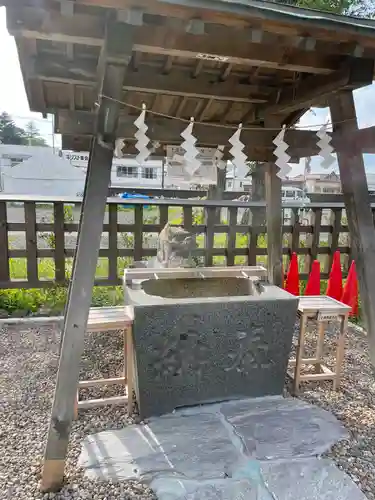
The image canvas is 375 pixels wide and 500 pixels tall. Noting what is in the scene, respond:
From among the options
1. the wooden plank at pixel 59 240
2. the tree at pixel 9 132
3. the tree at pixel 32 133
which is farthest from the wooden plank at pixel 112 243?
the tree at pixel 9 132

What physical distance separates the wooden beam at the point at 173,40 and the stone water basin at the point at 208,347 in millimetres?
1382

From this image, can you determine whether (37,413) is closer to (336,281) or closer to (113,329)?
(113,329)

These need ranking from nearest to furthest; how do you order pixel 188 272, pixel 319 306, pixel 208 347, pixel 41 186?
1. pixel 208 347
2. pixel 319 306
3. pixel 188 272
4. pixel 41 186

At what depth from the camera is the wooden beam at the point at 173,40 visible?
5.29ft

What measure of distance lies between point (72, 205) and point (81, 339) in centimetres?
274

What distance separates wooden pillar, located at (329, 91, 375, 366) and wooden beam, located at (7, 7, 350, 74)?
11.0 inches

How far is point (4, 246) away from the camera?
4090mm

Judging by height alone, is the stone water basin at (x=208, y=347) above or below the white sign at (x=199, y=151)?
below

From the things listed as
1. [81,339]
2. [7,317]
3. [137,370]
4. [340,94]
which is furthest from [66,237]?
[340,94]

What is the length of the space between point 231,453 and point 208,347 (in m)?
0.60

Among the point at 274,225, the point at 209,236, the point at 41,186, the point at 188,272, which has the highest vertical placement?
the point at 41,186

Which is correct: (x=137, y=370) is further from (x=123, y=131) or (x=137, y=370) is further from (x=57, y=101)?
(x=57, y=101)

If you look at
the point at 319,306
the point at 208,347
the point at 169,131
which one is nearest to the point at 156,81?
the point at 169,131

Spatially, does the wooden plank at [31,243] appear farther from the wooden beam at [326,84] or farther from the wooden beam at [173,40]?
the wooden beam at [326,84]
